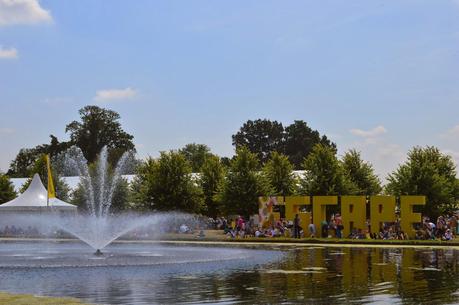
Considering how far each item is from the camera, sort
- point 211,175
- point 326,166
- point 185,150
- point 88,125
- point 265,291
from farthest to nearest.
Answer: point 185,150 → point 88,125 → point 211,175 → point 326,166 → point 265,291

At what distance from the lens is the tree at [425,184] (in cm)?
5347

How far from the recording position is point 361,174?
6388cm

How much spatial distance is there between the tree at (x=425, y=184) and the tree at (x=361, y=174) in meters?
7.67

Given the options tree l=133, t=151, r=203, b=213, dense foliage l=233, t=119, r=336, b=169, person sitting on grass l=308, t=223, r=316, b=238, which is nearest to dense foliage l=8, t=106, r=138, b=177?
dense foliage l=233, t=119, r=336, b=169

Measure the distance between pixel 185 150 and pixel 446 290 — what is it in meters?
133

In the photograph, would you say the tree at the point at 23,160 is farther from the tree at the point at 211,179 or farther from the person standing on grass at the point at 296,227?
the person standing on grass at the point at 296,227

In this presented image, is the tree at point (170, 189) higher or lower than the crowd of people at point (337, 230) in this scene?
higher

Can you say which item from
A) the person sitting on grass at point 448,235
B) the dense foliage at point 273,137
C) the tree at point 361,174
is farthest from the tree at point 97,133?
the person sitting on grass at point 448,235

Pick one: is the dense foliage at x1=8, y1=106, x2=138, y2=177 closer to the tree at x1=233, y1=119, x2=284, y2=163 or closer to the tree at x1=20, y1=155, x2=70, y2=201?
the tree at x1=233, y1=119, x2=284, y2=163

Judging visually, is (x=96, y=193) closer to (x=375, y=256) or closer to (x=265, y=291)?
(x=375, y=256)

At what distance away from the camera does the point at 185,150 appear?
150250mm

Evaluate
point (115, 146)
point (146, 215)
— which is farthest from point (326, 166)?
point (115, 146)

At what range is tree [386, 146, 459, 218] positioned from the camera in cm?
5347

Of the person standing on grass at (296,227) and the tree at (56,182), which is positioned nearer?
the person standing on grass at (296,227)
